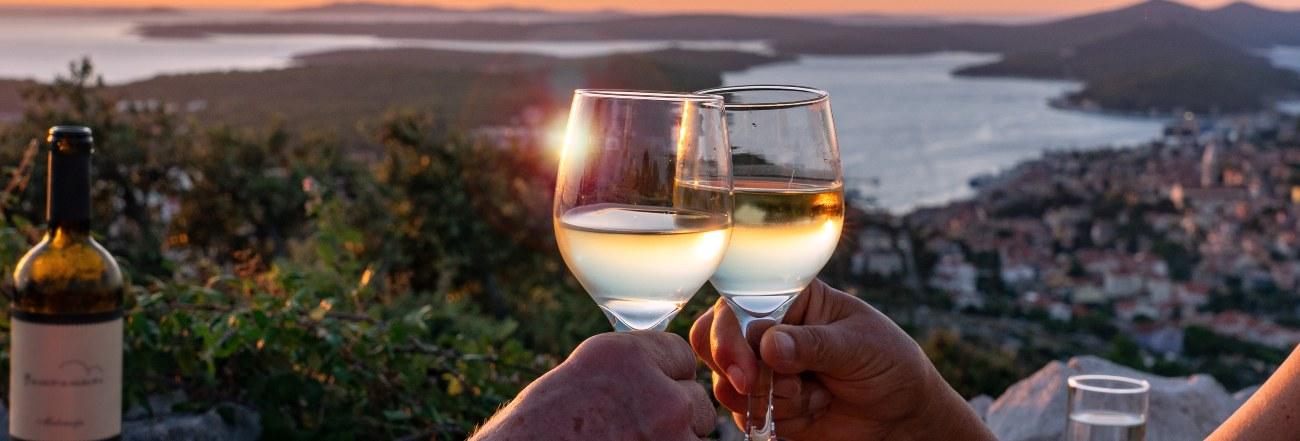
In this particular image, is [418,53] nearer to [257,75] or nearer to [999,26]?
[257,75]

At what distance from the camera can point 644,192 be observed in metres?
1.15

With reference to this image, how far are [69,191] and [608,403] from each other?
0.79m

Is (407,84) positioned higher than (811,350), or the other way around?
(811,350)

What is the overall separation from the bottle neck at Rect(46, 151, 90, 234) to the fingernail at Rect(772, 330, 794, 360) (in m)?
0.84

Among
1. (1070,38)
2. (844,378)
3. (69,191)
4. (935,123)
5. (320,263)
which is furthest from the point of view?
(1070,38)

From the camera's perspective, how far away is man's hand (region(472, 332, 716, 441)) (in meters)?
1.15

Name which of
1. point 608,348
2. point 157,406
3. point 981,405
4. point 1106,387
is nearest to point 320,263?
point 157,406

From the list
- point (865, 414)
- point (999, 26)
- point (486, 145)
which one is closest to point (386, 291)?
point (486, 145)

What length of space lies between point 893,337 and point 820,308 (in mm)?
112

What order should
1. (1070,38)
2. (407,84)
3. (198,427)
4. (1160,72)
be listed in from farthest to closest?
(1160,72), (1070,38), (407,84), (198,427)

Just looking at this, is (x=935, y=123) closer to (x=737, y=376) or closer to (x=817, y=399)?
(x=817, y=399)

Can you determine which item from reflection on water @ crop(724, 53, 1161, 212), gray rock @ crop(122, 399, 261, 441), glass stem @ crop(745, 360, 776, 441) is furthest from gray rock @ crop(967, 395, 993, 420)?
reflection on water @ crop(724, 53, 1161, 212)

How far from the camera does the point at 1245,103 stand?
1510cm

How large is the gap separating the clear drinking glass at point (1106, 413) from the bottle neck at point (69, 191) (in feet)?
4.47
